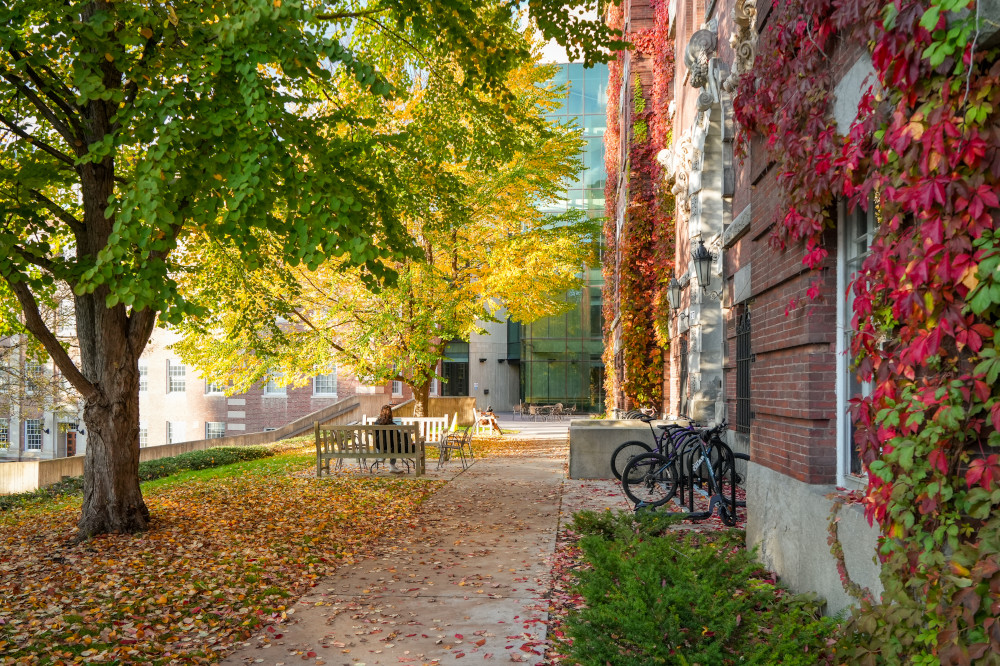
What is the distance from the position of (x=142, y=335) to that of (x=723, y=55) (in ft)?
31.1

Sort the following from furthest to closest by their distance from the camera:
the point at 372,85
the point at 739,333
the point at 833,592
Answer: the point at 739,333 → the point at 372,85 → the point at 833,592

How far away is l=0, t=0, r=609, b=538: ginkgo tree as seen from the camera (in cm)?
669

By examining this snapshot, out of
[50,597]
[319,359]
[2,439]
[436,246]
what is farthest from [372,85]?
[2,439]

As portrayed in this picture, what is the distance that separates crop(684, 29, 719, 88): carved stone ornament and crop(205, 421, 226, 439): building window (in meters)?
29.9

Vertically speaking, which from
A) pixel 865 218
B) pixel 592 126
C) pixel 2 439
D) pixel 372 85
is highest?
pixel 592 126

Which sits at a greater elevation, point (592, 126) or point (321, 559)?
point (592, 126)

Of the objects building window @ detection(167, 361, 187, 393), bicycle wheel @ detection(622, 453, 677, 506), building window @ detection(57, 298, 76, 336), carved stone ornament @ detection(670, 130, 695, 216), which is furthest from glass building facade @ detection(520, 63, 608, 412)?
bicycle wheel @ detection(622, 453, 677, 506)

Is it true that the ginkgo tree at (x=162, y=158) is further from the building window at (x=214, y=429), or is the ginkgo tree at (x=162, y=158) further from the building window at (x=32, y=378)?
the building window at (x=214, y=429)

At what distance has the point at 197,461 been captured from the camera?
1798 cm

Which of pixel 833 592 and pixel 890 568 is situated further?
pixel 833 592

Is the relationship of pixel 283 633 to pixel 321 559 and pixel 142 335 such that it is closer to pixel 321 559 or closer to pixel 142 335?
pixel 321 559

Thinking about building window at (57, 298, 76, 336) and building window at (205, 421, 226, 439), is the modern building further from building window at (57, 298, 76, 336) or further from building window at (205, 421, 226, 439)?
building window at (57, 298, 76, 336)

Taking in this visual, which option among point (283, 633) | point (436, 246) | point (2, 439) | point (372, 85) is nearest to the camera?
point (283, 633)

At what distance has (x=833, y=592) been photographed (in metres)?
4.99
